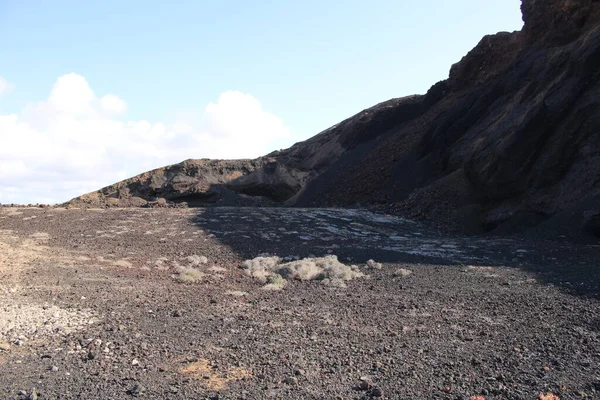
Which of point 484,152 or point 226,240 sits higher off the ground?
point 484,152

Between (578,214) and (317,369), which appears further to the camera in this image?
(578,214)

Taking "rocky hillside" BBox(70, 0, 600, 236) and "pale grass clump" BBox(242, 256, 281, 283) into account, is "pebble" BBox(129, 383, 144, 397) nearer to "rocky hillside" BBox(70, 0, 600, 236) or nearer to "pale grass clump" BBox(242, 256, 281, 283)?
"pale grass clump" BBox(242, 256, 281, 283)

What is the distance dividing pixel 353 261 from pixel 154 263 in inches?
153

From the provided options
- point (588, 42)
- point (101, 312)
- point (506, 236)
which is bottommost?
point (506, 236)

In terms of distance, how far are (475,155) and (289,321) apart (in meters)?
12.4

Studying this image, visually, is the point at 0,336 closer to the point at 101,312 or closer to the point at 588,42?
the point at 101,312

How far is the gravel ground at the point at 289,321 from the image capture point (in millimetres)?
4438

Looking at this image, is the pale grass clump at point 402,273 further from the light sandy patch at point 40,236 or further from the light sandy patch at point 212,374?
the light sandy patch at point 40,236

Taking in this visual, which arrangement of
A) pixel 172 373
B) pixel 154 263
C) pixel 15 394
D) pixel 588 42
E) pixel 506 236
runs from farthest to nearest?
pixel 588 42
pixel 506 236
pixel 154 263
pixel 172 373
pixel 15 394

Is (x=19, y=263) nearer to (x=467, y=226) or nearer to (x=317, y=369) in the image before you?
(x=317, y=369)

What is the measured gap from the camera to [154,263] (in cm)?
1016

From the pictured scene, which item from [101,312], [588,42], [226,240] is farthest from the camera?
[588,42]

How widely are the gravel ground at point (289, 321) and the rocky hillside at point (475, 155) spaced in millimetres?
3054

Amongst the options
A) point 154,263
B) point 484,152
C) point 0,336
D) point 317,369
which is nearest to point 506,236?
point 484,152
